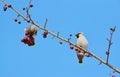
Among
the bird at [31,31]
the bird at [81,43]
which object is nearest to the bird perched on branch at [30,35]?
the bird at [31,31]

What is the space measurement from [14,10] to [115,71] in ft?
6.94

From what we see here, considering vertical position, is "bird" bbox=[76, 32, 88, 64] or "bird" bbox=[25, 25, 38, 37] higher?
"bird" bbox=[76, 32, 88, 64]

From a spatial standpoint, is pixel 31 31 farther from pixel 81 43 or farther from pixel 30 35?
pixel 81 43

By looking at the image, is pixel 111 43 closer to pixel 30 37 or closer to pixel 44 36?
pixel 44 36

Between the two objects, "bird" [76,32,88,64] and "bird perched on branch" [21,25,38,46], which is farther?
"bird" [76,32,88,64]

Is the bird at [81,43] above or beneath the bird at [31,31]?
above

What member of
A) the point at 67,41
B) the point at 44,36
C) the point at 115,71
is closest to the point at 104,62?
the point at 115,71

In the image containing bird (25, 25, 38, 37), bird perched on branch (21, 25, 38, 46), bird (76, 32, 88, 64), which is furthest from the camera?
bird (76, 32, 88, 64)

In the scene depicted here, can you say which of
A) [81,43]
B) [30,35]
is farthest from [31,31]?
[81,43]

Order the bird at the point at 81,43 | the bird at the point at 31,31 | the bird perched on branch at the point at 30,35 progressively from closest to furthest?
the bird perched on branch at the point at 30,35 → the bird at the point at 31,31 → the bird at the point at 81,43

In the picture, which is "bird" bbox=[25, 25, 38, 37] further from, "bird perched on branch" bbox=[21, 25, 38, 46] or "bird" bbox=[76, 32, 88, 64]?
"bird" bbox=[76, 32, 88, 64]

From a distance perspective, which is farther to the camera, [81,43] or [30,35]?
[81,43]

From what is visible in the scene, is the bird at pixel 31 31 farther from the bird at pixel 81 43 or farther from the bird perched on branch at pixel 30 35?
the bird at pixel 81 43

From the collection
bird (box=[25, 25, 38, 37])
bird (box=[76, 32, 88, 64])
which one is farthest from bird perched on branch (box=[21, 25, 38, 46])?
bird (box=[76, 32, 88, 64])
